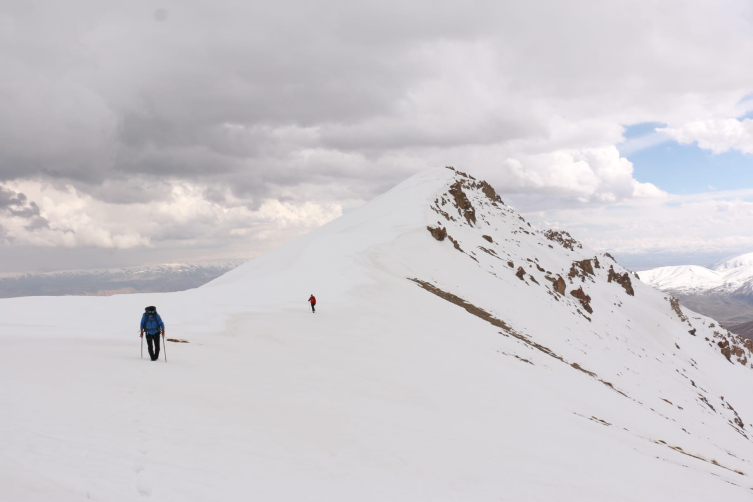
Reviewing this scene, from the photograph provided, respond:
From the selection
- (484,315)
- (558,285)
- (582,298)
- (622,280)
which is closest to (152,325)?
(484,315)

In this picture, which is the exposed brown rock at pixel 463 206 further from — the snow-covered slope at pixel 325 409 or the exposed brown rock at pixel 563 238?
the snow-covered slope at pixel 325 409

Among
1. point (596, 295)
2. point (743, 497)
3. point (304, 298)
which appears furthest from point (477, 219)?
point (743, 497)

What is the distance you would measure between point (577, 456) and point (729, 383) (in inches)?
3174

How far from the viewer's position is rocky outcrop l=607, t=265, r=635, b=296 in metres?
107

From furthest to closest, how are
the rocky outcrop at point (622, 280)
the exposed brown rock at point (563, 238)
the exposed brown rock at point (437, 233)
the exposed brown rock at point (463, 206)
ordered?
the exposed brown rock at point (563, 238)
the rocky outcrop at point (622, 280)
the exposed brown rock at point (463, 206)
the exposed brown rock at point (437, 233)

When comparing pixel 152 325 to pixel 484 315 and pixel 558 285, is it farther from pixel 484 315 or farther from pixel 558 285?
pixel 558 285

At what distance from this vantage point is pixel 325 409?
12.0 m

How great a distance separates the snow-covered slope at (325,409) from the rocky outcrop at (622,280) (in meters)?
71.5

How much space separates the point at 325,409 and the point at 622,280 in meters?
117

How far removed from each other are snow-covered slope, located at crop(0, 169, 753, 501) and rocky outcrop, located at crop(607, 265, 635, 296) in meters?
71.5

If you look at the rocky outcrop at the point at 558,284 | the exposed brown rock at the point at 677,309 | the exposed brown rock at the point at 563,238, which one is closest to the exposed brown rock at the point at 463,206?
the rocky outcrop at the point at 558,284

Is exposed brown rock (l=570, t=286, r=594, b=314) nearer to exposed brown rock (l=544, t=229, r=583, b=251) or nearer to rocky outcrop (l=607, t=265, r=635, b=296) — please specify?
rocky outcrop (l=607, t=265, r=635, b=296)

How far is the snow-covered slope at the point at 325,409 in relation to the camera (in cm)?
729

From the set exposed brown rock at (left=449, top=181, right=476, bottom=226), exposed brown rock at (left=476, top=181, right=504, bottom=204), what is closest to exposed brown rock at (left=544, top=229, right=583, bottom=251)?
exposed brown rock at (left=476, top=181, right=504, bottom=204)
